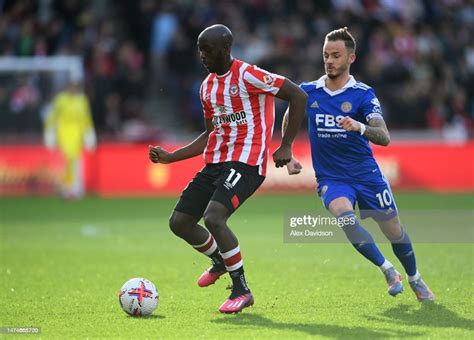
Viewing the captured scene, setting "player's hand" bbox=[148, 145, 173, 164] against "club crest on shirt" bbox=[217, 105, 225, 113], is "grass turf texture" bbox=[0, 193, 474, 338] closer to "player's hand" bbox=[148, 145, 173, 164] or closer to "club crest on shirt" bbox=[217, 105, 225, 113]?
"player's hand" bbox=[148, 145, 173, 164]

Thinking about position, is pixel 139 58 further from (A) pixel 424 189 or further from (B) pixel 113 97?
(A) pixel 424 189

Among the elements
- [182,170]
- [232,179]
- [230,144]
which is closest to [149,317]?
[232,179]

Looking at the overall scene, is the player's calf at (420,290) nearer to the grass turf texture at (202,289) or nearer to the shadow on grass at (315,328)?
the grass turf texture at (202,289)

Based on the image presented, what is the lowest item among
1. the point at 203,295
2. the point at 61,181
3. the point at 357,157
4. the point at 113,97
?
the point at 61,181

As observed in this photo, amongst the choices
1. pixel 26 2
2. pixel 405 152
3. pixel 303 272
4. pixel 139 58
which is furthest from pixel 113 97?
pixel 303 272

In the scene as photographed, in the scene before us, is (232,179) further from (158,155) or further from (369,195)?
(369,195)

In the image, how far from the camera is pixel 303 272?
10.5 meters

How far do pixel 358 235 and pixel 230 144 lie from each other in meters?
1.34

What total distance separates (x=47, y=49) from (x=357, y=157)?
16.0m

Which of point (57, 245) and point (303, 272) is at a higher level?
point (303, 272)

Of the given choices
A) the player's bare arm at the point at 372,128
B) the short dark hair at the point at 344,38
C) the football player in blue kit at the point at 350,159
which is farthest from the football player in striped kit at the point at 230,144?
the short dark hair at the point at 344,38

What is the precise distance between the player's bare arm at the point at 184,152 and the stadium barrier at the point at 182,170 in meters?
11.8

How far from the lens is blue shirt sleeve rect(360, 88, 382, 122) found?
825 cm

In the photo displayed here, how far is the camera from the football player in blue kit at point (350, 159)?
8.42m
